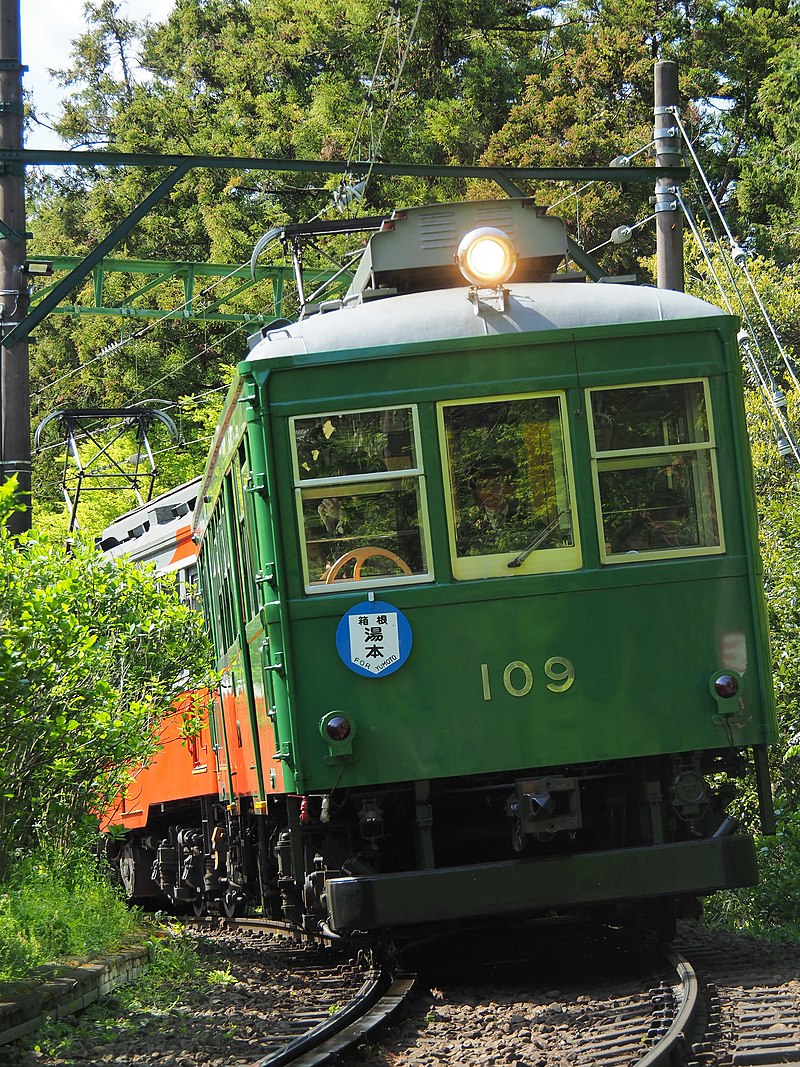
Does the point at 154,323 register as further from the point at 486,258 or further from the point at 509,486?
the point at 509,486

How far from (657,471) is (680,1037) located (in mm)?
2856

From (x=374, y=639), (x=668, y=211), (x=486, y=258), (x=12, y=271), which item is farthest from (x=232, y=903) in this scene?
(x=486, y=258)

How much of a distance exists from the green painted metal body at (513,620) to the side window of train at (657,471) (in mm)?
72

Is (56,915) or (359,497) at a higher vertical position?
(359,497)

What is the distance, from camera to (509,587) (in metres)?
7.43

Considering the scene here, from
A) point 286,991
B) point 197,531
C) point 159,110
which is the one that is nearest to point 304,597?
point 286,991

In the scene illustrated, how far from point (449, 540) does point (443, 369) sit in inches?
33.1

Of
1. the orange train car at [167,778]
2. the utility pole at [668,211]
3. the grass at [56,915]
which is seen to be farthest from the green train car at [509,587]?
the utility pole at [668,211]

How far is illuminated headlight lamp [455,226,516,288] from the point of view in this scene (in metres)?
7.77

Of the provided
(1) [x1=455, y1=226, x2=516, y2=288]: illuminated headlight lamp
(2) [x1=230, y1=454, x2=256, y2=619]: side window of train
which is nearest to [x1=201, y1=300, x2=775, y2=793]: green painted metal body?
(1) [x1=455, y1=226, x2=516, y2=288]: illuminated headlight lamp

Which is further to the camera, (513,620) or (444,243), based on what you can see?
(444,243)

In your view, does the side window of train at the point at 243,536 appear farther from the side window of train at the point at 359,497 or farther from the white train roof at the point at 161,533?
the white train roof at the point at 161,533

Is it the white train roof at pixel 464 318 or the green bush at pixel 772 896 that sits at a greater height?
the white train roof at pixel 464 318

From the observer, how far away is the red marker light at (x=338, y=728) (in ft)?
24.0
